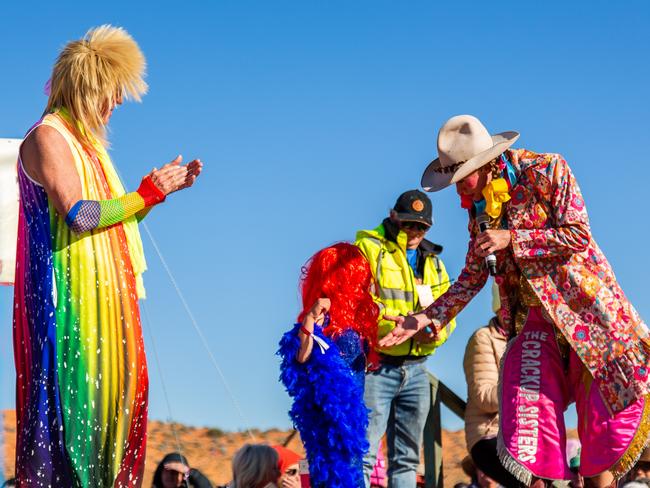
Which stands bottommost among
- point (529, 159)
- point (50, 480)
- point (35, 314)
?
point (50, 480)

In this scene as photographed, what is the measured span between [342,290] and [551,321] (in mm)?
1213

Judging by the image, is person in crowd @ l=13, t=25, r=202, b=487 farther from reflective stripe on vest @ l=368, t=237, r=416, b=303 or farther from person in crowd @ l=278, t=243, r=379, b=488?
reflective stripe on vest @ l=368, t=237, r=416, b=303

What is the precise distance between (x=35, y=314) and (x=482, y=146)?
2.03 meters

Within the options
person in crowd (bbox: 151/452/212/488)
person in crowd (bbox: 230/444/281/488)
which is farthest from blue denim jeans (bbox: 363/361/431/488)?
person in crowd (bbox: 151/452/212/488)

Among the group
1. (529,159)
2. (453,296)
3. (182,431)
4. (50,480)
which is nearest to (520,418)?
(453,296)

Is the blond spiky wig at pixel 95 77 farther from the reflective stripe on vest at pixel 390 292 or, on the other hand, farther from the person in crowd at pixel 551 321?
the reflective stripe on vest at pixel 390 292

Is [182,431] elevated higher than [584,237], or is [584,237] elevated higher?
[182,431]

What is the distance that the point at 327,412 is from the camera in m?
5.36

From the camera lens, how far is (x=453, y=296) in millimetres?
5145

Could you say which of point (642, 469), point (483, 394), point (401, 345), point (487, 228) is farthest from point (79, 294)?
point (642, 469)

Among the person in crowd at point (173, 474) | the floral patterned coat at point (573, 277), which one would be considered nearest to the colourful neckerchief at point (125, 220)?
the floral patterned coat at point (573, 277)

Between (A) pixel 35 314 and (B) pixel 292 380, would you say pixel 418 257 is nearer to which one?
(B) pixel 292 380

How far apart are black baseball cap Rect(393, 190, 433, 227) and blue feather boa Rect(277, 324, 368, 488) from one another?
3.54ft

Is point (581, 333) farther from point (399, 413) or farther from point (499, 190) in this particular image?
point (399, 413)
